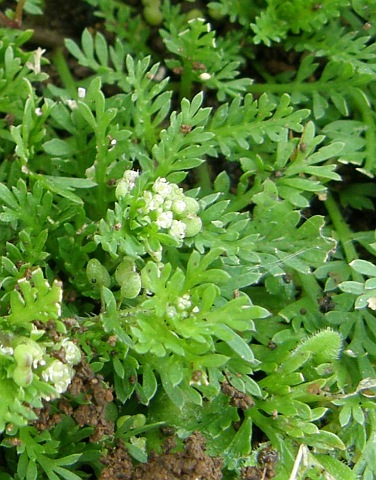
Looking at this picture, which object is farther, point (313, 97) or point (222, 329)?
point (313, 97)

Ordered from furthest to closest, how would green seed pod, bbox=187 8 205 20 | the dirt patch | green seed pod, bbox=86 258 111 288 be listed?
green seed pod, bbox=187 8 205 20 < green seed pod, bbox=86 258 111 288 < the dirt patch

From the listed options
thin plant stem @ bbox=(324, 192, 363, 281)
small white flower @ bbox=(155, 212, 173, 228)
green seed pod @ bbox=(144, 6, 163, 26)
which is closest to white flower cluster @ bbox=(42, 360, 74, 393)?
small white flower @ bbox=(155, 212, 173, 228)

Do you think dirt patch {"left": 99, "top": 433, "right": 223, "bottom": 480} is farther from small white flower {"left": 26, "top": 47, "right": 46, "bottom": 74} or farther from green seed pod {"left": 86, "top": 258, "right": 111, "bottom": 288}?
small white flower {"left": 26, "top": 47, "right": 46, "bottom": 74}

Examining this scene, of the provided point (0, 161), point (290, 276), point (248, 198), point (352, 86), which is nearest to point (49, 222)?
point (0, 161)

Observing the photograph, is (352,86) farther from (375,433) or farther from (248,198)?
(375,433)

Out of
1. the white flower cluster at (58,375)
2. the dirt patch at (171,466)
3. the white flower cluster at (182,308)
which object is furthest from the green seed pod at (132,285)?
the dirt patch at (171,466)

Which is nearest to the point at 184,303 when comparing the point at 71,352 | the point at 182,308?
the point at 182,308

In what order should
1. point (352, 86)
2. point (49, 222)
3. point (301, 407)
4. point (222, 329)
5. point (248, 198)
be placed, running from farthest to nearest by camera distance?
1. point (352, 86)
2. point (248, 198)
3. point (49, 222)
4. point (301, 407)
5. point (222, 329)
